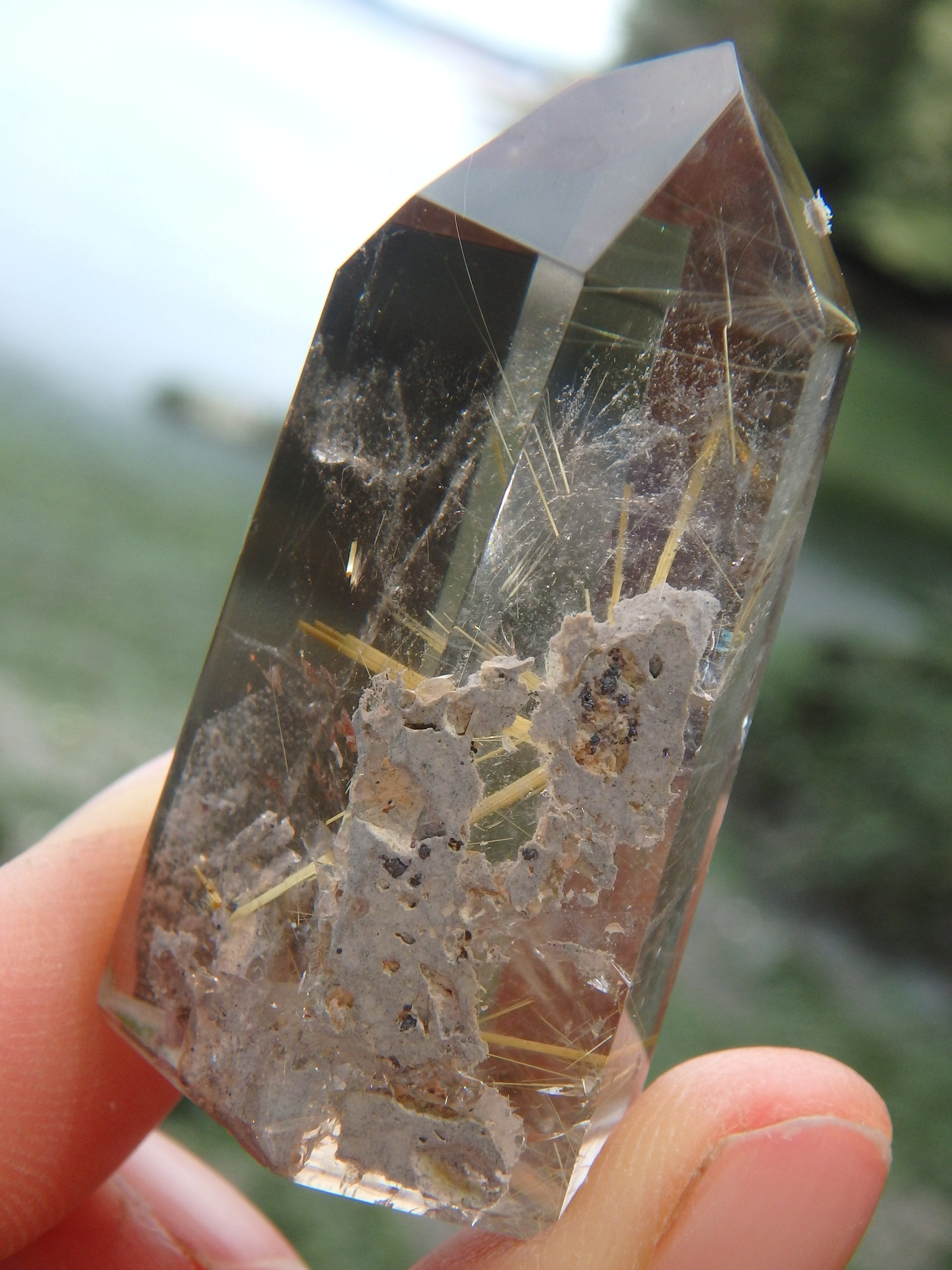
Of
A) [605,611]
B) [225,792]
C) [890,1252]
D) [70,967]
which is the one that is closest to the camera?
[605,611]

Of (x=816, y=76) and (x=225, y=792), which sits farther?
(x=816, y=76)

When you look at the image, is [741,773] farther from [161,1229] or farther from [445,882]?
[445,882]

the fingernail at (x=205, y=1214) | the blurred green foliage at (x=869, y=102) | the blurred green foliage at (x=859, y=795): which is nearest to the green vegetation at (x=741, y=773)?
the blurred green foliage at (x=859, y=795)

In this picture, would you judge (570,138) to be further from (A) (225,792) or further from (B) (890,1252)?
(B) (890,1252)

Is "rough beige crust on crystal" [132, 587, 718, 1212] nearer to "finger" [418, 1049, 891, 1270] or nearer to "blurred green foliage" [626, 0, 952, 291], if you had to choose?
"finger" [418, 1049, 891, 1270]

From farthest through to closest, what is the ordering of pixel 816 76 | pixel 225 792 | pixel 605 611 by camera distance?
1. pixel 816 76
2. pixel 225 792
3. pixel 605 611

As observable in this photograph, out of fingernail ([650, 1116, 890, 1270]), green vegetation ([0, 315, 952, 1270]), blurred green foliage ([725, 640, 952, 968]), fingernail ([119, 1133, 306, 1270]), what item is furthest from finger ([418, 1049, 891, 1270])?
blurred green foliage ([725, 640, 952, 968])

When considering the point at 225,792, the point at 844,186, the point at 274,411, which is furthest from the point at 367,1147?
the point at 844,186
